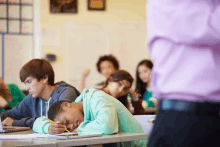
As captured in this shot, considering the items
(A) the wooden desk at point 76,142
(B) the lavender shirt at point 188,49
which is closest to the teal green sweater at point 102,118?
(A) the wooden desk at point 76,142

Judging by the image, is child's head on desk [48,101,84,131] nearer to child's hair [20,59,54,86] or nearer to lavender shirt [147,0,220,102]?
child's hair [20,59,54,86]

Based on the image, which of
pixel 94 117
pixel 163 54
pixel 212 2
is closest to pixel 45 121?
pixel 94 117

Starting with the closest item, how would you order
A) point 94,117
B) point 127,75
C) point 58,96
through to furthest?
point 94,117, point 58,96, point 127,75

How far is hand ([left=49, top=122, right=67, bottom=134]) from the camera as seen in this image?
1.78m

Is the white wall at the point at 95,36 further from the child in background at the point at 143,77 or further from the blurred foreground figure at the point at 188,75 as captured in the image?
the blurred foreground figure at the point at 188,75

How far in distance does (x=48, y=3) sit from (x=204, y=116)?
16.8ft

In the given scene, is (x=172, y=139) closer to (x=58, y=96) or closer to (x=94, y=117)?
(x=94, y=117)

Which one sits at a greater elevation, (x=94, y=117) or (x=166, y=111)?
(x=166, y=111)

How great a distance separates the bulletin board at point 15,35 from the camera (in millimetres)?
5501

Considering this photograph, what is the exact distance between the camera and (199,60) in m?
0.79

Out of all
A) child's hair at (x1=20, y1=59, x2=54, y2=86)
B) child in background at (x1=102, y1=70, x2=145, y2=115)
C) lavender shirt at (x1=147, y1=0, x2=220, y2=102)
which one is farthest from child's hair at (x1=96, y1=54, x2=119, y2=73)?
lavender shirt at (x1=147, y1=0, x2=220, y2=102)

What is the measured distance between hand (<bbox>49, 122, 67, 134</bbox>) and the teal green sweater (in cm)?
4

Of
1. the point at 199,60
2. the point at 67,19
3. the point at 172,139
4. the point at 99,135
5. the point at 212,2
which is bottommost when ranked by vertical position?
the point at 99,135

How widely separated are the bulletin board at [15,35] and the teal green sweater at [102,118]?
147 inches
